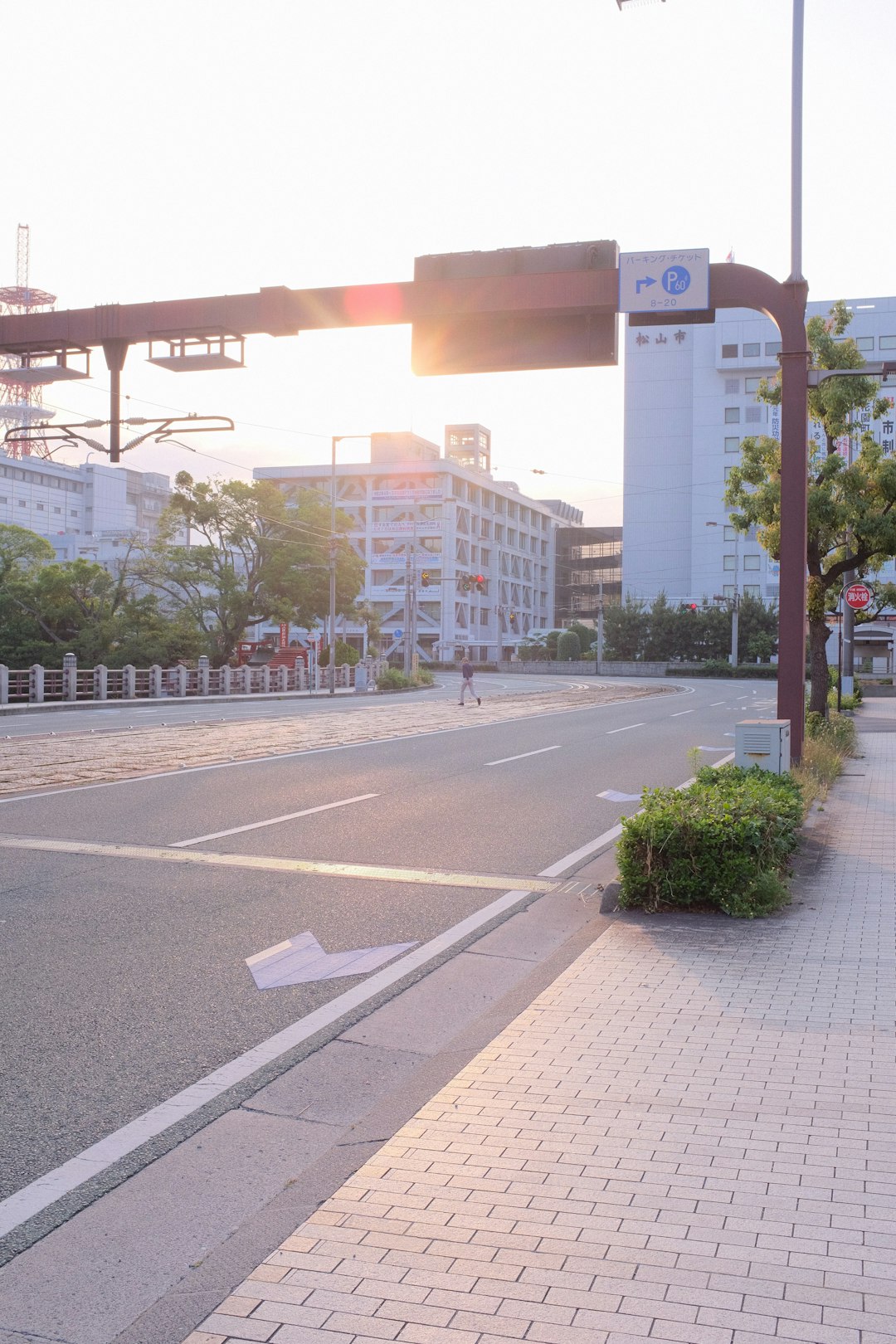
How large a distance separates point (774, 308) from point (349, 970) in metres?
9.10

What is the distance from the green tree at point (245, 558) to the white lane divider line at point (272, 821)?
143ft

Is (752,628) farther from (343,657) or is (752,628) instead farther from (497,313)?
(497,313)

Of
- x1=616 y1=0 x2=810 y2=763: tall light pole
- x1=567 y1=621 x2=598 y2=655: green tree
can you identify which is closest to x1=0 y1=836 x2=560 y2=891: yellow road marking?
x1=616 y1=0 x2=810 y2=763: tall light pole

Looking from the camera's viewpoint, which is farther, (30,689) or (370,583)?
(370,583)

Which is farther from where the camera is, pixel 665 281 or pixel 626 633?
pixel 626 633

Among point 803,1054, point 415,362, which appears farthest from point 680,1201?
point 415,362

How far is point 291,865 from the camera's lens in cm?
920

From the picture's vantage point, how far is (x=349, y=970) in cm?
633

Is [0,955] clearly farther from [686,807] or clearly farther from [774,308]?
[774,308]

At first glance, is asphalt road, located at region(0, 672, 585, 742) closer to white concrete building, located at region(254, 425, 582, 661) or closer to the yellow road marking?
the yellow road marking

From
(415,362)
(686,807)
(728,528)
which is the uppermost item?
(728,528)

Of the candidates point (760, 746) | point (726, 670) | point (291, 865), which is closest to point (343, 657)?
point (726, 670)

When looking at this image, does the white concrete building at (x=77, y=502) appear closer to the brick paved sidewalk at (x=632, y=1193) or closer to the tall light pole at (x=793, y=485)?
the tall light pole at (x=793, y=485)

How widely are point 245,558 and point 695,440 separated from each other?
56453 mm
